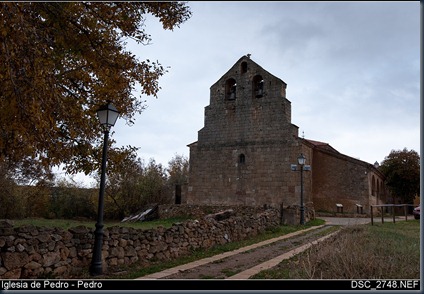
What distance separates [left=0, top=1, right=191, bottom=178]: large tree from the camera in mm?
5695

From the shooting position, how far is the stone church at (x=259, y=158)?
2498cm

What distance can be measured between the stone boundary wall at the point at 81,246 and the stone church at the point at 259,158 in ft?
45.2

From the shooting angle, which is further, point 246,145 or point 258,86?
point 258,86

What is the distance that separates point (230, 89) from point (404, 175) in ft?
57.4

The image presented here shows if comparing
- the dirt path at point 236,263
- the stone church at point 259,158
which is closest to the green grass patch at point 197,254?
the dirt path at point 236,263

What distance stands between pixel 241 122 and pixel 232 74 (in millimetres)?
3604

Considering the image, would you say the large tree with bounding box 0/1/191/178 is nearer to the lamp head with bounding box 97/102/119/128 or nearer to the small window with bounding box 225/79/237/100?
the lamp head with bounding box 97/102/119/128

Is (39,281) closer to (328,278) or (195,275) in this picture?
(195,275)

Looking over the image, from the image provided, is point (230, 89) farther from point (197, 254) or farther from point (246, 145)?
point (197, 254)

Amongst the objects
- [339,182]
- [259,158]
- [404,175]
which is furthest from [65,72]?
[404,175]

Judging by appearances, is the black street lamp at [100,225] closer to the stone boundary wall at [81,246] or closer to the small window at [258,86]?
the stone boundary wall at [81,246]

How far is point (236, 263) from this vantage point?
854 cm

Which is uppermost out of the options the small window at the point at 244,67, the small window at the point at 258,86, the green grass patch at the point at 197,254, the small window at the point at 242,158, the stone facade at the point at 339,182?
the small window at the point at 244,67

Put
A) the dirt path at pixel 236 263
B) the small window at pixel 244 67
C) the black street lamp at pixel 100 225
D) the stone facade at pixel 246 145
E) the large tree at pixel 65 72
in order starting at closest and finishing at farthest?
the large tree at pixel 65 72
the dirt path at pixel 236 263
the black street lamp at pixel 100 225
the stone facade at pixel 246 145
the small window at pixel 244 67
